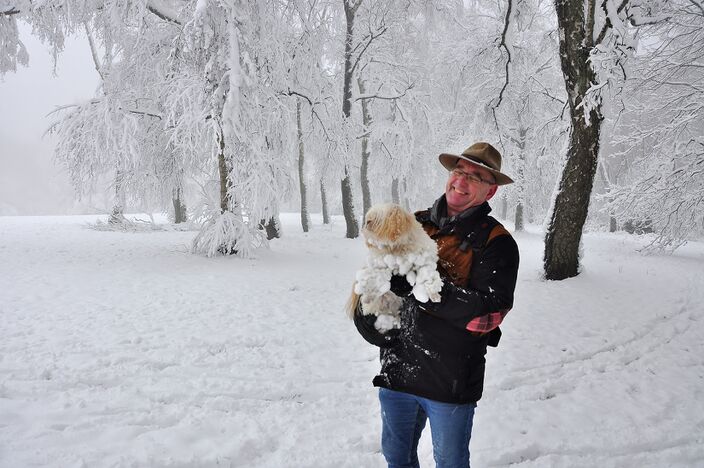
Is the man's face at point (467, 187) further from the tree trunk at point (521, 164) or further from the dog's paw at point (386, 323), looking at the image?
the tree trunk at point (521, 164)

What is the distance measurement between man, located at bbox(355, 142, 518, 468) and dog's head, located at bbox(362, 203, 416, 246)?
0.59 ft

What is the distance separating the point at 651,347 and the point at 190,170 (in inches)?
435

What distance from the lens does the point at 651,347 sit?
16.4 feet

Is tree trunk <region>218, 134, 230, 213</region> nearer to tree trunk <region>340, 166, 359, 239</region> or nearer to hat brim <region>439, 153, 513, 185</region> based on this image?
tree trunk <region>340, 166, 359, 239</region>

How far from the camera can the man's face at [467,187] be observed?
1.84 meters

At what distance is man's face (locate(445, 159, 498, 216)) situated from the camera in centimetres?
184

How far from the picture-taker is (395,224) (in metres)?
1.60

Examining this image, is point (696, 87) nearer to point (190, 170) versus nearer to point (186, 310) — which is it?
point (186, 310)

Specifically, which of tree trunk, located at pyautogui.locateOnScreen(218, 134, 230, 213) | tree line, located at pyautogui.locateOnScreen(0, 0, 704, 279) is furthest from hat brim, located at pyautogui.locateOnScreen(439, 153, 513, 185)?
tree trunk, located at pyautogui.locateOnScreen(218, 134, 230, 213)

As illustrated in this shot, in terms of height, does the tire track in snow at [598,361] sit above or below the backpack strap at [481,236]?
below

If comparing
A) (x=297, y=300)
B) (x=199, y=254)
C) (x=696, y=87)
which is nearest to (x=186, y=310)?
(x=297, y=300)

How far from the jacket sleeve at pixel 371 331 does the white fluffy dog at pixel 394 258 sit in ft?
0.26

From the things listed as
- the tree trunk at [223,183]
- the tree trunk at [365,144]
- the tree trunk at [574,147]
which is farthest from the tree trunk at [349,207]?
the tree trunk at [574,147]

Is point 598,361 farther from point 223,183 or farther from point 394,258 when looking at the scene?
point 223,183
